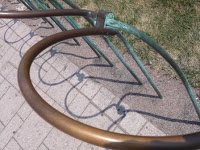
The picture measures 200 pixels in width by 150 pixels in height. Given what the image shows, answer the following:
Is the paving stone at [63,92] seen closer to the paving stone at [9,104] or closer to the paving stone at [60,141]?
the paving stone at [60,141]

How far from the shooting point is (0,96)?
14.7ft

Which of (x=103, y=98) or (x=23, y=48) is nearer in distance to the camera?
(x=103, y=98)

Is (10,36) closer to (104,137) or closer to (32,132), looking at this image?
(32,132)

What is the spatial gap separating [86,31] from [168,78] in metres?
1.49

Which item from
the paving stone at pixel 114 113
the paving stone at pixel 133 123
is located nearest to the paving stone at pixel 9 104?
the paving stone at pixel 114 113

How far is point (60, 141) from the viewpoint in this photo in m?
3.69

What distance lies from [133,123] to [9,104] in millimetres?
1630

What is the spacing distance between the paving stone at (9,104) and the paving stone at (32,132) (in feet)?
0.89

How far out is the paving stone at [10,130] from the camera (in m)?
4.07

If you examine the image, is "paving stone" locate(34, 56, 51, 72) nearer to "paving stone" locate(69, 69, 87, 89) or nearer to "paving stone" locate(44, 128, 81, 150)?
"paving stone" locate(69, 69, 87, 89)

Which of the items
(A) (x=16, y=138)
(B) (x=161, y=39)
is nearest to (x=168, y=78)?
(B) (x=161, y=39)

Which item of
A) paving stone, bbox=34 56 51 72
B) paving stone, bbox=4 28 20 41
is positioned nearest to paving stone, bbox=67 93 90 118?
paving stone, bbox=34 56 51 72

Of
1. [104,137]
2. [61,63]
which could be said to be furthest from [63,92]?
[104,137]

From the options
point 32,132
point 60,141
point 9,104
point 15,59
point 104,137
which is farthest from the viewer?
point 15,59
